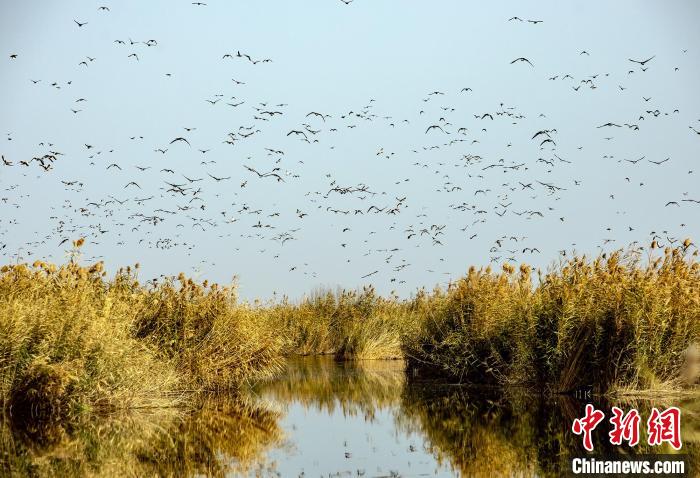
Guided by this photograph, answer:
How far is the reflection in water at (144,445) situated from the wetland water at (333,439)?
0.05 ft

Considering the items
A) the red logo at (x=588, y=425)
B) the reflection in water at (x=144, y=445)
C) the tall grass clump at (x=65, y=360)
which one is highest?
the tall grass clump at (x=65, y=360)

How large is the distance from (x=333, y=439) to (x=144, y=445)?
109 inches

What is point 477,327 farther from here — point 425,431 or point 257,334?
point 425,431

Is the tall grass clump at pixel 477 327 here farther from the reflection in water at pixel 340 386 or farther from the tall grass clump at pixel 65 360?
the tall grass clump at pixel 65 360

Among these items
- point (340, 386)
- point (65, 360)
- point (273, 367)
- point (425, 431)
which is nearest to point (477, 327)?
point (340, 386)

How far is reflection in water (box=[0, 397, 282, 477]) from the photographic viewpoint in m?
10.1

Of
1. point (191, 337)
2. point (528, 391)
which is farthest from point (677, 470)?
point (191, 337)

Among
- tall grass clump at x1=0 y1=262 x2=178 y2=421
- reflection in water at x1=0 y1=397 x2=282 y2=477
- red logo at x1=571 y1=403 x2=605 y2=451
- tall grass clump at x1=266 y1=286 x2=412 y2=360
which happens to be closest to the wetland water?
reflection in water at x1=0 y1=397 x2=282 y2=477

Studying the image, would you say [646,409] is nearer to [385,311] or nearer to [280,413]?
[280,413]

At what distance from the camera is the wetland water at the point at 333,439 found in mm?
10227

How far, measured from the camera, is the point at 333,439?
12.9 metres

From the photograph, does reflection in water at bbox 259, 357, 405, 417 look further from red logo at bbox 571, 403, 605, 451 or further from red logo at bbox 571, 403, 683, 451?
red logo at bbox 571, 403, 683, 451

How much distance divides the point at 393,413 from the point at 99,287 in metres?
7.49

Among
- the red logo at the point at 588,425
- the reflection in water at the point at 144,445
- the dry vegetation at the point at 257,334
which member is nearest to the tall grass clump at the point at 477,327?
the dry vegetation at the point at 257,334
